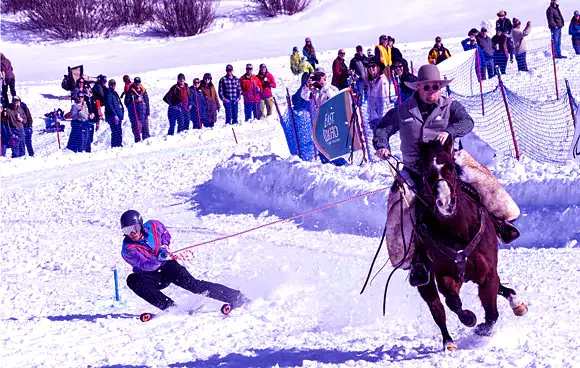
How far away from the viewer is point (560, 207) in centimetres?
1223

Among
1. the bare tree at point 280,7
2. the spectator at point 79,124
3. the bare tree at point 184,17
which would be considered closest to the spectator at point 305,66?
the spectator at point 79,124

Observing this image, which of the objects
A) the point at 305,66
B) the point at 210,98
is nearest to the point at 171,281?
the point at 210,98

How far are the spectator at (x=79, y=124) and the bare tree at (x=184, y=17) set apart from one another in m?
20.5

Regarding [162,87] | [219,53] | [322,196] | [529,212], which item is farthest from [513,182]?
[219,53]

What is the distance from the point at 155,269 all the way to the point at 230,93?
14164mm

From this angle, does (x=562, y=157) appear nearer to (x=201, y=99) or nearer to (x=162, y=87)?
(x=201, y=99)

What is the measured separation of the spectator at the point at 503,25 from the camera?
24984mm

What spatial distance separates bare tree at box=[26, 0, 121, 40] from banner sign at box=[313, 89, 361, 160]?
30.8 meters

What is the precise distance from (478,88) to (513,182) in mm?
9492

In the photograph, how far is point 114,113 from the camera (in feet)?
77.2

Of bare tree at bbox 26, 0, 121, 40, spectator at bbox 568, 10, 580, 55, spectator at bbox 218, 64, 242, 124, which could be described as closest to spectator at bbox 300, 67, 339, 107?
spectator at bbox 218, 64, 242, 124

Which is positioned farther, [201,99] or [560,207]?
[201,99]

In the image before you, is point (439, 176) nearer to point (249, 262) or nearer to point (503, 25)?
point (249, 262)

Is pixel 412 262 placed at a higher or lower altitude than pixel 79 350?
higher
